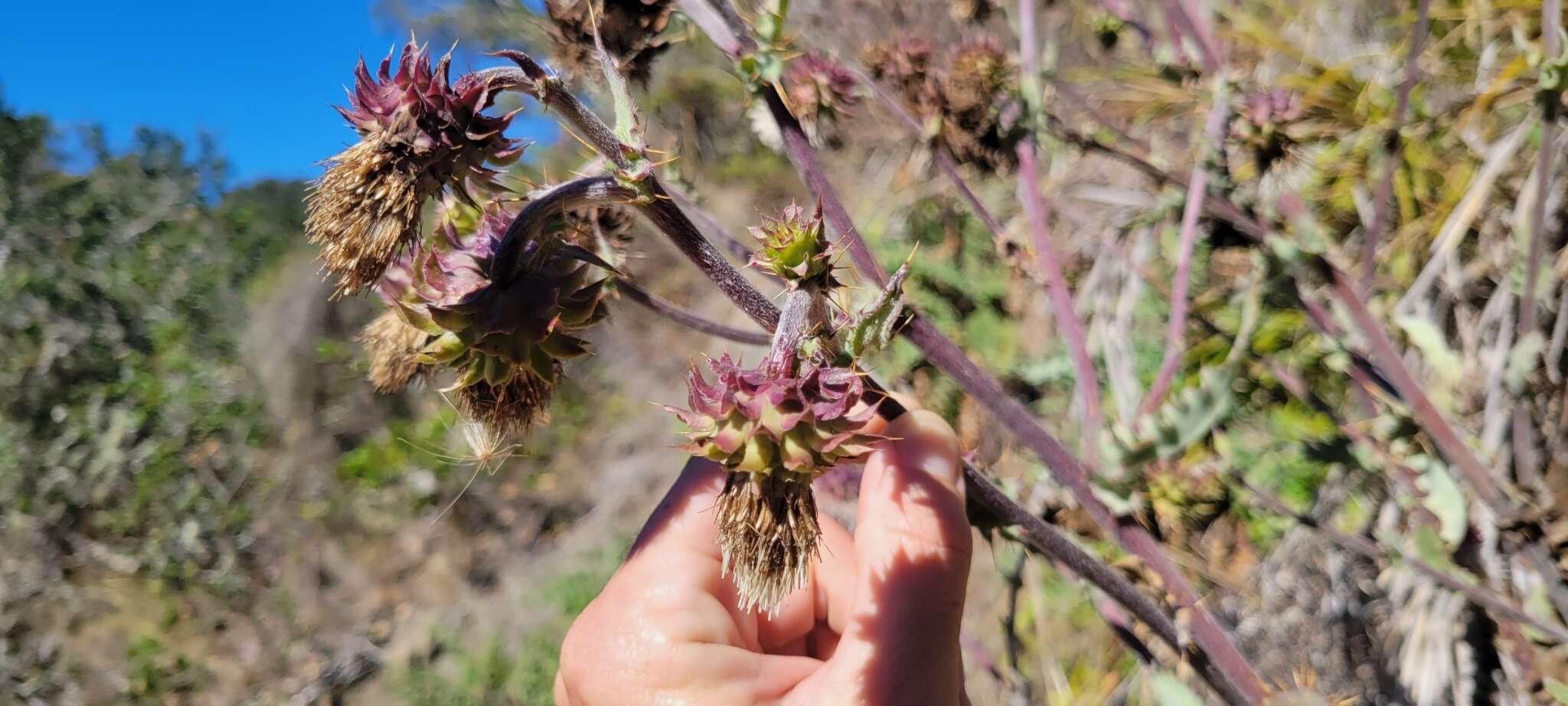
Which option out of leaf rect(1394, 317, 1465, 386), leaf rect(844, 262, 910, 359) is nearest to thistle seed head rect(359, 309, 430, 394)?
leaf rect(844, 262, 910, 359)

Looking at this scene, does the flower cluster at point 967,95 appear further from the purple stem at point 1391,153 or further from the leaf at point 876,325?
the leaf at point 876,325

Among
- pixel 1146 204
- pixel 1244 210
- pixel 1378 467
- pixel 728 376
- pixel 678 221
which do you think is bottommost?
pixel 1378 467

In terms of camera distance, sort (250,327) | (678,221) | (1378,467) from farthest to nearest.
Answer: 1. (250,327)
2. (1378,467)
3. (678,221)

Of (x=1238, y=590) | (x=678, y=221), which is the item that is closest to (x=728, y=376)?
(x=678, y=221)

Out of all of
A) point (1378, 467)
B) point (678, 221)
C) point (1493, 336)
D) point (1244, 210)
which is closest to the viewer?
point (678, 221)

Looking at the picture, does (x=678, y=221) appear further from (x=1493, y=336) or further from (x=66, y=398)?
(x=66, y=398)

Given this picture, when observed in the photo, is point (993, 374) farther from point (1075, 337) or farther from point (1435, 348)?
point (1075, 337)

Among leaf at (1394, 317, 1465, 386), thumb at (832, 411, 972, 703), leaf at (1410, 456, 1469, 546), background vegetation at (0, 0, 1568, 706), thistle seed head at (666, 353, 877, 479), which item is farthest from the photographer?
background vegetation at (0, 0, 1568, 706)

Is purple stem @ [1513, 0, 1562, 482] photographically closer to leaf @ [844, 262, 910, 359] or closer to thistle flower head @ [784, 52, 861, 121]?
thistle flower head @ [784, 52, 861, 121]
